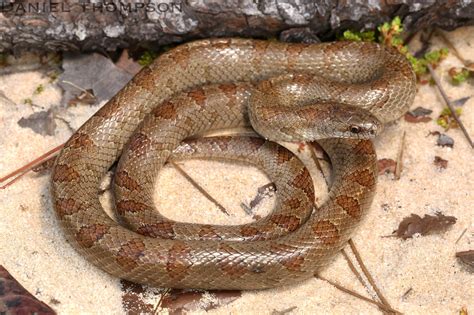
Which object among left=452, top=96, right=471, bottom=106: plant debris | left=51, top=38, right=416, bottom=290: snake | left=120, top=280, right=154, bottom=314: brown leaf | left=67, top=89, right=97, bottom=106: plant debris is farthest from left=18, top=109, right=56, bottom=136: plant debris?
left=452, top=96, right=471, bottom=106: plant debris

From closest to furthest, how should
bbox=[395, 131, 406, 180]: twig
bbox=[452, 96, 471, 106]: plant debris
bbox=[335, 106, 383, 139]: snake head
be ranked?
bbox=[335, 106, 383, 139]: snake head < bbox=[395, 131, 406, 180]: twig < bbox=[452, 96, 471, 106]: plant debris

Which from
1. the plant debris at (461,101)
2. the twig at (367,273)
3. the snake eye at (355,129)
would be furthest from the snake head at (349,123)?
the plant debris at (461,101)

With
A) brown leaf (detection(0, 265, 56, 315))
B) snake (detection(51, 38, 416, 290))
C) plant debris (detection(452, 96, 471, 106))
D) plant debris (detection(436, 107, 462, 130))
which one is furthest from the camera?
plant debris (detection(452, 96, 471, 106))

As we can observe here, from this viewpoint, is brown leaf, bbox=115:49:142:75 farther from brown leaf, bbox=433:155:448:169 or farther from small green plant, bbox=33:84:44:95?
brown leaf, bbox=433:155:448:169

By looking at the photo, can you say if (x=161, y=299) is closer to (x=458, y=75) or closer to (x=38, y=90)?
(x=38, y=90)

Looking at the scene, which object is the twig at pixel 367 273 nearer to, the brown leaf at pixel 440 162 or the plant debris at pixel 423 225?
the plant debris at pixel 423 225

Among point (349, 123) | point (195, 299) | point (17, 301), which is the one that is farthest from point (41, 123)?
point (349, 123)

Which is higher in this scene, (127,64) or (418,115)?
(418,115)

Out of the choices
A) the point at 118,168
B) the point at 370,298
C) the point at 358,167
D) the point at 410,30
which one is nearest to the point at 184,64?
the point at 118,168

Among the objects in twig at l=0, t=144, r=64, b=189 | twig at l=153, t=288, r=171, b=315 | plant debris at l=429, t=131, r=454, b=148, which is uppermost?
plant debris at l=429, t=131, r=454, b=148
